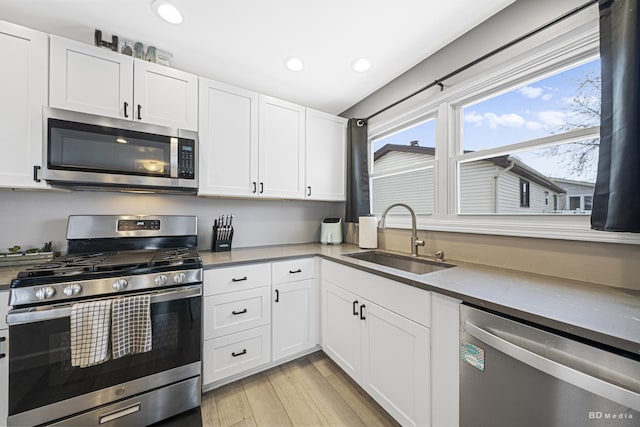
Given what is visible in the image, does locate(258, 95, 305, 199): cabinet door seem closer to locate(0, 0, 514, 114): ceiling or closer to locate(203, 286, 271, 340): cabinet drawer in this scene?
locate(0, 0, 514, 114): ceiling

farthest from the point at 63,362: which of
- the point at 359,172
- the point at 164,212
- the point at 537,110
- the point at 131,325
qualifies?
the point at 537,110

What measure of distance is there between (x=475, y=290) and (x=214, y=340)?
62.8 inches

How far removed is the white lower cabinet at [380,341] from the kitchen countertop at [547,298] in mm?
163

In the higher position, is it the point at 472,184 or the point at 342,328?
the point at 472,184

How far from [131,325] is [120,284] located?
0.73 ft

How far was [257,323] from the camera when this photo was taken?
5.79 ft

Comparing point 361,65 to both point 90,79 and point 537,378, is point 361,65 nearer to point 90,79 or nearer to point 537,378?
point 90,79

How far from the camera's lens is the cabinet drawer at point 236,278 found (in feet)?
5.24

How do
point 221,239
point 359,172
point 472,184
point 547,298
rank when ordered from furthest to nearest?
point 359,172
point 221,239
point 472,184
point 547,298

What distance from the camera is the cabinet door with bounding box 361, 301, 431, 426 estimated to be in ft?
3.76

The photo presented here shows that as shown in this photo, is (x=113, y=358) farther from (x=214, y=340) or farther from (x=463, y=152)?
(x=463, y=152)

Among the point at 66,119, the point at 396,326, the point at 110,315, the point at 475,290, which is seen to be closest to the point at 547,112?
the point at 475,290

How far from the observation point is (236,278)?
5.53 feet

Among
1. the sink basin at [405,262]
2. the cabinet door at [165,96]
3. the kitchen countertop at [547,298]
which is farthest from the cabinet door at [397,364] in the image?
the cabinet door at [165,96]
